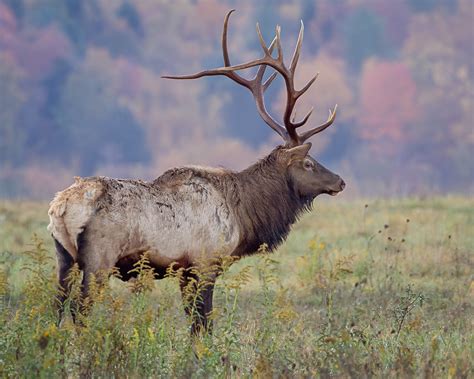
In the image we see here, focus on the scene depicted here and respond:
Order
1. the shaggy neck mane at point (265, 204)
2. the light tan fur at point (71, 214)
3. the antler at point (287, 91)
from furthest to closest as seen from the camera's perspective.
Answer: the antler at point (287, 91)
the shaggy neck mane at point (265, 204)
the light tan fur at point (71, 214)

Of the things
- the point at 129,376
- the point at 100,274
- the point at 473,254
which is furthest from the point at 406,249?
the point at 129,376

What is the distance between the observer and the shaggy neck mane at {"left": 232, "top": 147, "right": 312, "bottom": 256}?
28.2 ft

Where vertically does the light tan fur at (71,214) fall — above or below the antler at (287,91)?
below

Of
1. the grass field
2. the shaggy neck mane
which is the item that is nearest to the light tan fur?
the grass field

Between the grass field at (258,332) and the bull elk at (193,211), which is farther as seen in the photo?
the bull elk at (193,211)

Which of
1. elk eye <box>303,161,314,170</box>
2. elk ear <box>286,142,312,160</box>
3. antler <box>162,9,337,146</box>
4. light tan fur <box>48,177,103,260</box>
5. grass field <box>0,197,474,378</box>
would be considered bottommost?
grass field <box>0,197,474,378</box>

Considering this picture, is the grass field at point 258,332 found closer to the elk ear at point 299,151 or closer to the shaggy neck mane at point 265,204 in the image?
the shaggy neck mane at point 265,204

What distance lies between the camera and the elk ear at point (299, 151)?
8.91m

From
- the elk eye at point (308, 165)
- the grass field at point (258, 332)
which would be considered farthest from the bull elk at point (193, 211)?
the grass field at point (258, 332)

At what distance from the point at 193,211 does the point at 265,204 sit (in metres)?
0.98

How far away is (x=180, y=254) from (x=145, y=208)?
1.69 feet

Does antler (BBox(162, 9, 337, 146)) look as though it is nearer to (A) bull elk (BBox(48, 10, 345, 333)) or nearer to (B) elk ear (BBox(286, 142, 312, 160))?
(A) bull elk (BBox(48, 10, 345, 333))

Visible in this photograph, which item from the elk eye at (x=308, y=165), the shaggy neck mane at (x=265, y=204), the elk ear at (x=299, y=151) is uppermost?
the elk ear at (x=299, y=151)

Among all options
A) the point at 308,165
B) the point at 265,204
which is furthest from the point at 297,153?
the point at 265,204
